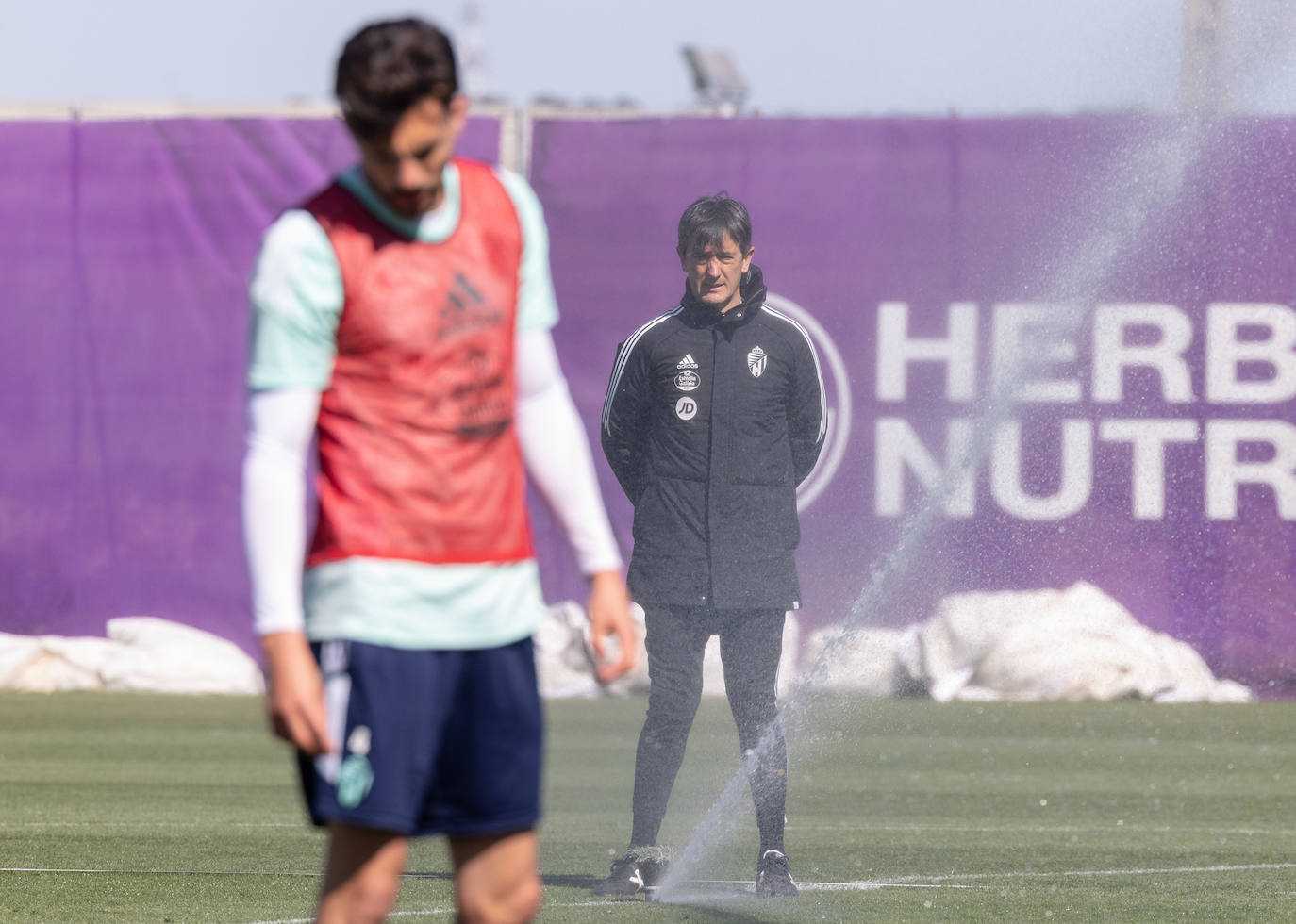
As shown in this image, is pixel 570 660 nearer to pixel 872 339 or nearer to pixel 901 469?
pixel 901 469

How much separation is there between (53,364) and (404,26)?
473 inches

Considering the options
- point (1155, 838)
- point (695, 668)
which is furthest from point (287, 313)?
point (1155, 838)

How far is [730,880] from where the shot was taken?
265 inches

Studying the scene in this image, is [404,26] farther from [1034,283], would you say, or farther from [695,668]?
[1034,283]

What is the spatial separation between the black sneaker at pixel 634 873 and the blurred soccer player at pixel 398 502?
9.90 ft

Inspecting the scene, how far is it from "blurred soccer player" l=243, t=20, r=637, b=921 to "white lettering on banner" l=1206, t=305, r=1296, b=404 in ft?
35.5

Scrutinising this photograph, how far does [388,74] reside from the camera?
317cm

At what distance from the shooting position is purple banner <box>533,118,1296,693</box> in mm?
13555

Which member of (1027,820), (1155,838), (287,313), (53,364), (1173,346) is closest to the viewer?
(287,313)

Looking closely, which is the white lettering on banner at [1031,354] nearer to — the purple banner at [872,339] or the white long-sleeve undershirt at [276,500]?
the purple banner at [872,339]

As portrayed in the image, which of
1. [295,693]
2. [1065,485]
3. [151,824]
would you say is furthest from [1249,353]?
[295,693]

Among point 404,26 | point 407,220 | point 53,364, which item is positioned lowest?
point 407,220

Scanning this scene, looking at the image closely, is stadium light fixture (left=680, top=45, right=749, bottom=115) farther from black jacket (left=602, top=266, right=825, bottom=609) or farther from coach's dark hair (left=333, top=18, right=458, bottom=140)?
coach's dark hair (left=333, top=18, right=458, bottom=140)

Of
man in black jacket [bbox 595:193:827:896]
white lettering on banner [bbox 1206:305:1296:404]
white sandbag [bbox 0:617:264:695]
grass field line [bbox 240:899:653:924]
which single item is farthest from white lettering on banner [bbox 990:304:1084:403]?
grass field line [bbox 240:899:653:924]
